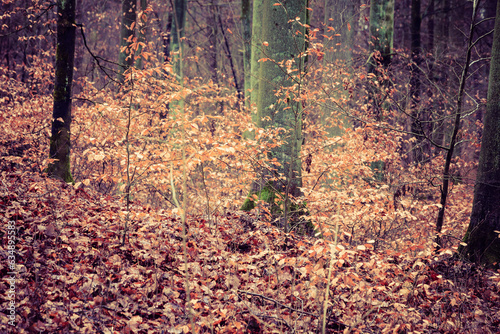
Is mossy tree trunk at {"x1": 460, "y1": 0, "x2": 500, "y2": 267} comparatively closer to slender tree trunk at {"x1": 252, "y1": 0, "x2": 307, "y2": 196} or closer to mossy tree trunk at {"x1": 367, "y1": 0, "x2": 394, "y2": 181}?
slender tree trunk at {"x1": 252, "y1": 0, "x2": 307, "y2": 196}

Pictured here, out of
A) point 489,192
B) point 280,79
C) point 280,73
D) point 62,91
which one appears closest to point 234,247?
point 280,79

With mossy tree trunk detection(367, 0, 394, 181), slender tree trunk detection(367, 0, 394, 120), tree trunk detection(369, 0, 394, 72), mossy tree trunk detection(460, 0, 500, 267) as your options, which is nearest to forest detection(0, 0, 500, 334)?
mossy tree trunk detection(460, 0, 500, 267)

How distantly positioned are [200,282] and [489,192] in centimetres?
445

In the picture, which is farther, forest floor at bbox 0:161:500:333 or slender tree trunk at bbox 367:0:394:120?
slender tree trunk at bbox 367:0:394:120

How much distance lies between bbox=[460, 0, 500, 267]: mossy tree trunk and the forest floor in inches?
14.8

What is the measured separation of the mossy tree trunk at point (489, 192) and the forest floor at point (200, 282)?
14.8 inches

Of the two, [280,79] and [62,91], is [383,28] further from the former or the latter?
[62,91]

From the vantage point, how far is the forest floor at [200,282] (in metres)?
3.13

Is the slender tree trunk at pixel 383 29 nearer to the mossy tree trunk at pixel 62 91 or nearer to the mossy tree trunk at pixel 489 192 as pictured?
the mossy tree trunk at pixel 489 192

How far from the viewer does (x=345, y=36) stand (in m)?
10.2

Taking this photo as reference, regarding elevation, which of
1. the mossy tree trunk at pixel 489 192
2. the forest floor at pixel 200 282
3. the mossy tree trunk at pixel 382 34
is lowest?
the forest floor at pixel 200 282

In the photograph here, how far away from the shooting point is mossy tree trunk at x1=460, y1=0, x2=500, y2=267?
4879 millimetres

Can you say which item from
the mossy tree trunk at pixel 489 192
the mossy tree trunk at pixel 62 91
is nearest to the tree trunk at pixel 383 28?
the mossy tree trunk at pixel 489 192

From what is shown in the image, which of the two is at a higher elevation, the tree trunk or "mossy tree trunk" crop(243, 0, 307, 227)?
the tree trunk
